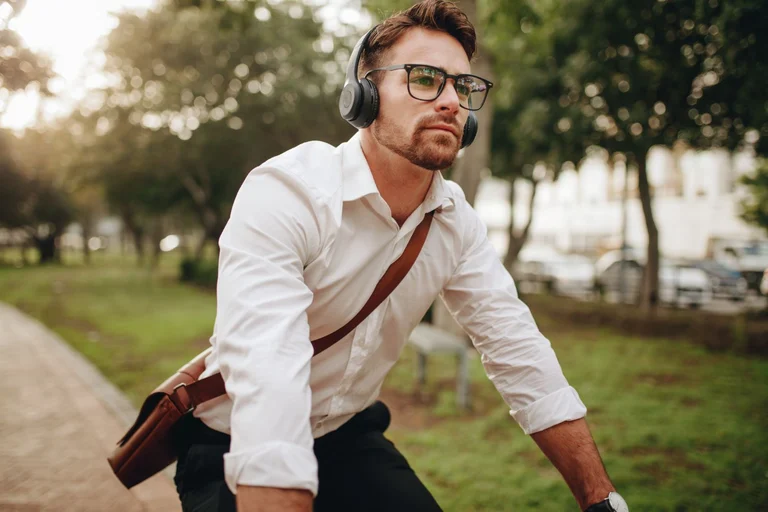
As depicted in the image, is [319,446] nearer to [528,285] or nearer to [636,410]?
[636,410]

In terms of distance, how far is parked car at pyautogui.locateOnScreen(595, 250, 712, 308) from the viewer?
17.3m

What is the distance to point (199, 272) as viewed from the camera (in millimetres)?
22562

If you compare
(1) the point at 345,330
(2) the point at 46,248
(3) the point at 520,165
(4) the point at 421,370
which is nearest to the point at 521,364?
(1) the point at 345,330

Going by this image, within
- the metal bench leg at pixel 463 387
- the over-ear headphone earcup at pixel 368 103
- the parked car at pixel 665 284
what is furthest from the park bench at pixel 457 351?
the parked car at pixel 665 284

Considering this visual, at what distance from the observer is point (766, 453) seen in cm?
479

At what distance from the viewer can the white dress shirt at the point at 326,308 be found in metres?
1.34

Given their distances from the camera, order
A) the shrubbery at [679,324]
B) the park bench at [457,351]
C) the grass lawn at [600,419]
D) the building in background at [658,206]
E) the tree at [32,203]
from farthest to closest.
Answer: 1. the tree at [32,203]
2. the building in background at [658,206]
3. the shrubbery at [679,324]
4. the park bench at [457,351]
5. the grass lawn at [600,419]

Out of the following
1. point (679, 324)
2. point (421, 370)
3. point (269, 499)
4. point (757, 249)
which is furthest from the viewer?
point (757, 249)

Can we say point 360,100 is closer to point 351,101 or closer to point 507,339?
point 351,101

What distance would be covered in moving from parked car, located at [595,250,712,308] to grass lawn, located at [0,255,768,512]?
7.17 metres

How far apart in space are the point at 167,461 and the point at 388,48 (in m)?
1.66

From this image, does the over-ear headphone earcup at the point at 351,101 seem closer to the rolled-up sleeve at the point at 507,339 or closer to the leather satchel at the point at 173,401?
the leather satchel at the point at 173,401

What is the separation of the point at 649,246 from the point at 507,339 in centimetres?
1280

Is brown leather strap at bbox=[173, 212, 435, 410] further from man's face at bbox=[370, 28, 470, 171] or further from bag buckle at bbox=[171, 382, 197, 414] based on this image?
man's face at bbox=[370, 28, 470, 171]
